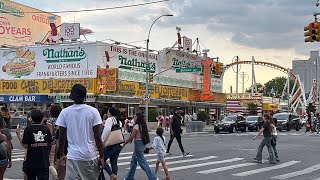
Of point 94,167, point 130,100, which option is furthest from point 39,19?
point 94,167

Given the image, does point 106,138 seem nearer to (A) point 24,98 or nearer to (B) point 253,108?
(A) point 24,98

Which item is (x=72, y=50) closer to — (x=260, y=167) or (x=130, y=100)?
(x=130, y=100)

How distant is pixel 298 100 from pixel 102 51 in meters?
90.3

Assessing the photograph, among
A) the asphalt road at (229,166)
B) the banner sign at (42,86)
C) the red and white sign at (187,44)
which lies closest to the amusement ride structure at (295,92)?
the red and white sign at (187,44)

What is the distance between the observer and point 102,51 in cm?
4619

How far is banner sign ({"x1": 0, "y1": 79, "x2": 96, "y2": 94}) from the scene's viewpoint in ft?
149

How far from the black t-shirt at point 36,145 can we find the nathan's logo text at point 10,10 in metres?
60.9

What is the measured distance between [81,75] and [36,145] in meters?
38.7

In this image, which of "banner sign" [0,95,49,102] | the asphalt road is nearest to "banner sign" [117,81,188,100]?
"banner sign" [0,95,49,102]

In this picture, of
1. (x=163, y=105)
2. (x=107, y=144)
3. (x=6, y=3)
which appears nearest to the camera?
(x=107, y=144)

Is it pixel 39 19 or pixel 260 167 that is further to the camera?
pixel 39 19

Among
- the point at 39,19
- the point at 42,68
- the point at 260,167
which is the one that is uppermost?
the point at 39,19

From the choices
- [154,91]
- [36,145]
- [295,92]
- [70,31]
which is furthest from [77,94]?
[295,92]

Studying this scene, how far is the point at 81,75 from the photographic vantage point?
152 ft
